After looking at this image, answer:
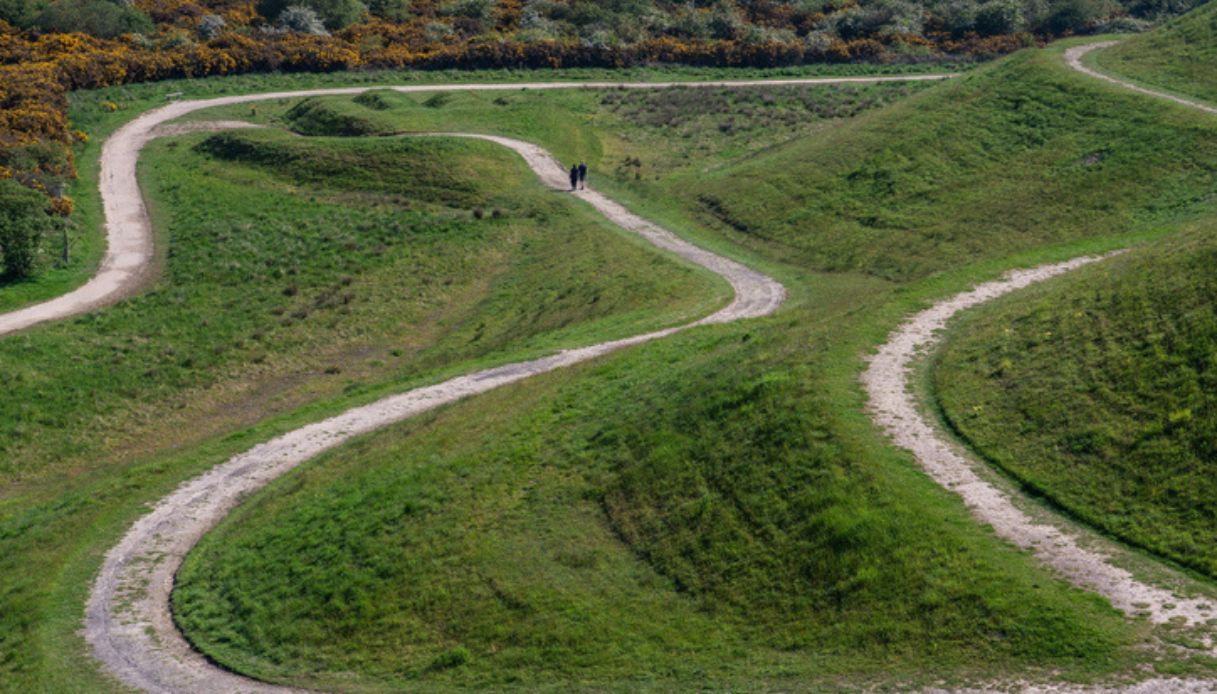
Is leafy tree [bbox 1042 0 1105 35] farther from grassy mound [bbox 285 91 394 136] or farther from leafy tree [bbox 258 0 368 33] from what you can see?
leafy tree [bbox 258 0 368 33]

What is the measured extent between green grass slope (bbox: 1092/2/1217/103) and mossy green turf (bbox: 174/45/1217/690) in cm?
2019

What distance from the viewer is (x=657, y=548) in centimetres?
2870

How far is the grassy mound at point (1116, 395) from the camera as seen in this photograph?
2555cm

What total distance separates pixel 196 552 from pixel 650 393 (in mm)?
13916

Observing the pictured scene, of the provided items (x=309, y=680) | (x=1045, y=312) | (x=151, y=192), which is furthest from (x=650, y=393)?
(x=151, y=192)

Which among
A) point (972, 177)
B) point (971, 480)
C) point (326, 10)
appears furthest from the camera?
point (326, 10)

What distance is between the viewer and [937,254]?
52.8 meters

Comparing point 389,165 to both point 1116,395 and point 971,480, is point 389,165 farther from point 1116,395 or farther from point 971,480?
point 1116,395

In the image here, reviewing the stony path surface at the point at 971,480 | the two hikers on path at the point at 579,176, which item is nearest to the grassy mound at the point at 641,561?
the stony path surface at the point at 971,480

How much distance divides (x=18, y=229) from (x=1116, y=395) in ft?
161

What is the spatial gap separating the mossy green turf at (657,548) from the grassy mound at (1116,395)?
8.77ft

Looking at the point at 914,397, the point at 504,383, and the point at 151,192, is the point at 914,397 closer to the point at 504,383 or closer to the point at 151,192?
the point at 504,383

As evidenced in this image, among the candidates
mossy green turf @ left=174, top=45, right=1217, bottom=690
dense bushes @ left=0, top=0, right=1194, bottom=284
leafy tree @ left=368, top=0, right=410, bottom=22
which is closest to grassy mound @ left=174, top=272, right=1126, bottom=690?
mossy green turf @ left=174, top=45, right=1217, bottom=690

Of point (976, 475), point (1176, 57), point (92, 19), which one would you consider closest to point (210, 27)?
point (92, 19)
